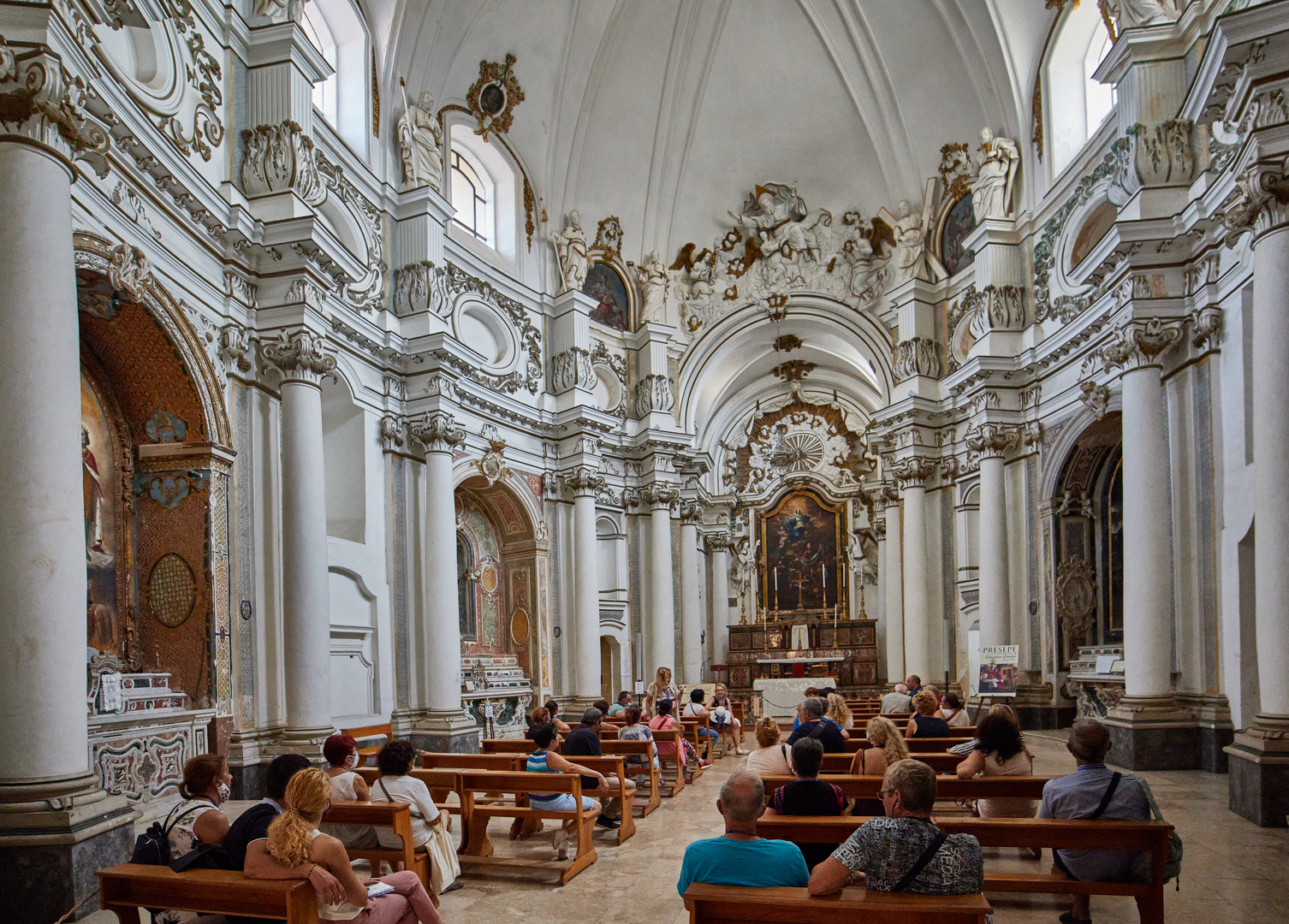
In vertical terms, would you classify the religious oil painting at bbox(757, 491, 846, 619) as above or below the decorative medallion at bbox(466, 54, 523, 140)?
below

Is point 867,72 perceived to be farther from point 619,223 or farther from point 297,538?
point 297,538

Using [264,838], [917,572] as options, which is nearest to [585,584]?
[917,572]

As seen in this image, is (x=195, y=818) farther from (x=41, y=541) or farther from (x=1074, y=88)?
(x=1074, y=88)

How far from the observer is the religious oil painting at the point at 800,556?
31719 millimetres

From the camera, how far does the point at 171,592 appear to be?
420 inches

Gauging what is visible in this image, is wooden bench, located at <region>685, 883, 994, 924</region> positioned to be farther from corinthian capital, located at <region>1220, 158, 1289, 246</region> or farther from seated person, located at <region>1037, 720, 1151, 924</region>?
corinthian capital, located at <region>1220, 158, 1289, 246</region>

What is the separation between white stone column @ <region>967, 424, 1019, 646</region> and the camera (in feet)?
60.2

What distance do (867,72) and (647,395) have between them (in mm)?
8887

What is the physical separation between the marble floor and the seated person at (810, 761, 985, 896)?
2.43m

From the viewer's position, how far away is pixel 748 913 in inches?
152

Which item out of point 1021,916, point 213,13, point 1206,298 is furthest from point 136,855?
point 1206,298

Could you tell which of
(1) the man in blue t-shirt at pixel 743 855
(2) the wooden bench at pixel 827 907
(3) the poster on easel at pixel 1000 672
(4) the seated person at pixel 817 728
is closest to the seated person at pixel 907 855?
(2) the wooden bench at pixel 827 907

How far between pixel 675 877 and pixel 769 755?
3.87ft

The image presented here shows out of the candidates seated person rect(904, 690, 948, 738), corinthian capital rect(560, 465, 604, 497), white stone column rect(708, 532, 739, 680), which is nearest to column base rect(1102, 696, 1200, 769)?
seated person rect(904, 690, 948, 738)
